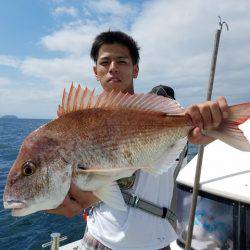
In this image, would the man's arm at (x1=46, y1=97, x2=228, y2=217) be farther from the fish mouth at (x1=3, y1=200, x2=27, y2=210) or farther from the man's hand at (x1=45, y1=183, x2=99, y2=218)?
the fish mouth at (x1=3, y1=200, x2=27, y2=210)

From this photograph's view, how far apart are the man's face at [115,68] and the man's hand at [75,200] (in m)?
1.44

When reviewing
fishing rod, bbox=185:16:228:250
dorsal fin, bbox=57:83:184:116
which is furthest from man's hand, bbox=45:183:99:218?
fishing rod, bbox=185:16:228:250

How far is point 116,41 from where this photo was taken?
13.5 ft

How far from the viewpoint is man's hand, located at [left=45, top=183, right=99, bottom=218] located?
2.36 metres

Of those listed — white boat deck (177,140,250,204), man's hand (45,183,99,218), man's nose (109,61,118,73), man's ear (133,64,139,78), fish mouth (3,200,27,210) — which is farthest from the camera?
man's ear (133,64,139,78)

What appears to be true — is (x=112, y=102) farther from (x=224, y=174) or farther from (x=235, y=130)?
(x=224, y=174)

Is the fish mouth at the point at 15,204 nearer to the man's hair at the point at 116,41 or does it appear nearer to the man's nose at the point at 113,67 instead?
the man's nose at the point at 113,67

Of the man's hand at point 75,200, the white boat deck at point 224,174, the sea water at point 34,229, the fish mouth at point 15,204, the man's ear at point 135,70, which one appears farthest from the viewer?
the sea water at point 34,229

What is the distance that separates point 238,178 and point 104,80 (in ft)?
6.92

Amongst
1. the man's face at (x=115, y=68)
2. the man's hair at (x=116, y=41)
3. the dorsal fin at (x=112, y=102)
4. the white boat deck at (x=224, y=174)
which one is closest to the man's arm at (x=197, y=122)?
the dorsal fin at (x=112, y=102)

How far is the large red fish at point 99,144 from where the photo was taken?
227 centimetres

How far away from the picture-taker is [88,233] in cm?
337

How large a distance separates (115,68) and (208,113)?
151cm

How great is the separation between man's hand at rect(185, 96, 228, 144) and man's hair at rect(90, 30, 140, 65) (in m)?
1.78
